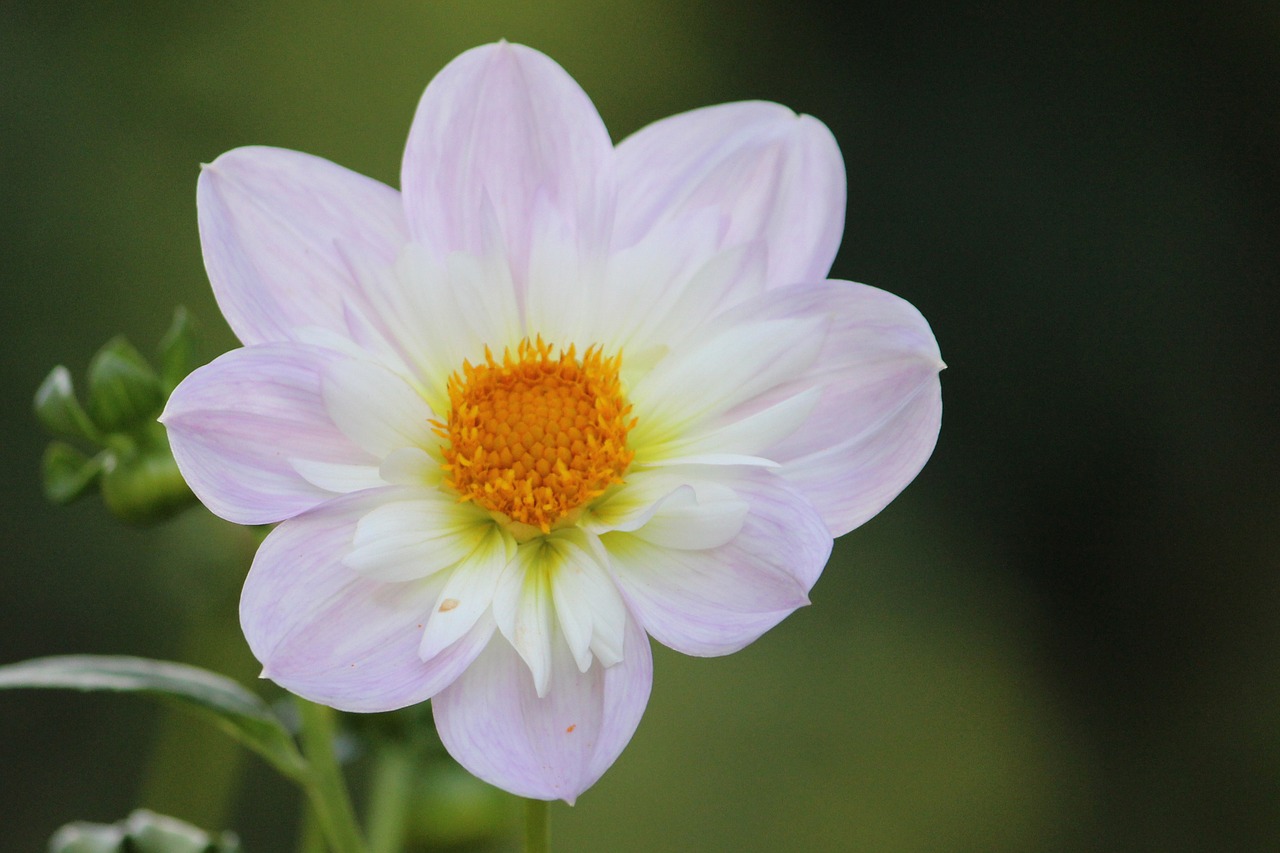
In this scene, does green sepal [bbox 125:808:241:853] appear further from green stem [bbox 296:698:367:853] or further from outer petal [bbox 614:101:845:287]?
outer petal [bbox 614:101:845:287]

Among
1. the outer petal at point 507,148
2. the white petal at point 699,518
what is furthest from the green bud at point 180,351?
the white petal at point 699,518

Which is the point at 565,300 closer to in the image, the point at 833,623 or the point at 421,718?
the point at 421,718

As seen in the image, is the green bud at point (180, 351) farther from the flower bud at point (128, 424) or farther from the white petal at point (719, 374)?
the white petal at point (719, 374)

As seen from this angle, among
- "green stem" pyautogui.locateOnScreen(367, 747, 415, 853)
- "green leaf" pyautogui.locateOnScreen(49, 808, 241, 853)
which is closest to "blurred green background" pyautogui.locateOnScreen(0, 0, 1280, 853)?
"green stem" pyautogui.locateOnScreen(367, 747, 415, 853)

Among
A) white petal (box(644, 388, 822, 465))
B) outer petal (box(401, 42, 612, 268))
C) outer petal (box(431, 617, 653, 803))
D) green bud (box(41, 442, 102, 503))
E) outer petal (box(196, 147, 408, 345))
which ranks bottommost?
outer petal (box(431, 617, 653, 803))

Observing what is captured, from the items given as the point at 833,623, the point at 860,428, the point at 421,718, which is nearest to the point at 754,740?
the point at 833,623

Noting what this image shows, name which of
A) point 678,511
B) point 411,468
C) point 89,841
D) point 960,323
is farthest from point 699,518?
point 960,323
